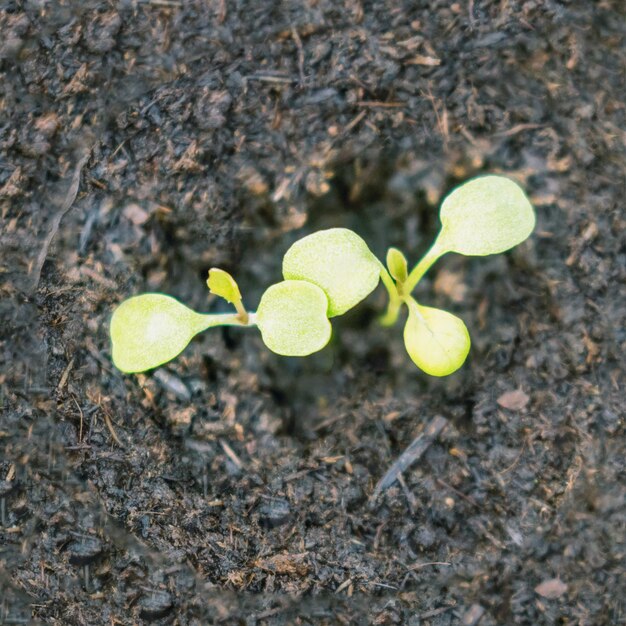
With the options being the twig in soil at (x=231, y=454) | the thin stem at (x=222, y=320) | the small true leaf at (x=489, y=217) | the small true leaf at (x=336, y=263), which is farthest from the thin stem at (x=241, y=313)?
the small true leaf at (x=489, y=217)

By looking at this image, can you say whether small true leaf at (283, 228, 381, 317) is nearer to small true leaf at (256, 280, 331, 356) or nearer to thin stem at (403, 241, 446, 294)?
small true leaf at (256, 280, 331, 356)

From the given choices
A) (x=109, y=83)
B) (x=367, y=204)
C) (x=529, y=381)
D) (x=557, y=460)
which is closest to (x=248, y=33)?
(x=109, y=83)

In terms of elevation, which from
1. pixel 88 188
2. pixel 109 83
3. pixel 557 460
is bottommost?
pixel 557 460

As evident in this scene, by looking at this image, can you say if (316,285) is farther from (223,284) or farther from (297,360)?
(297,360)

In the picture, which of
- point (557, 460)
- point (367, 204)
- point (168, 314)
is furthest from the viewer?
point (367, 204)

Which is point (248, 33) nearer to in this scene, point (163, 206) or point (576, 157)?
point (163, 206)

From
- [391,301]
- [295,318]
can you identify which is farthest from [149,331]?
[391,301]
